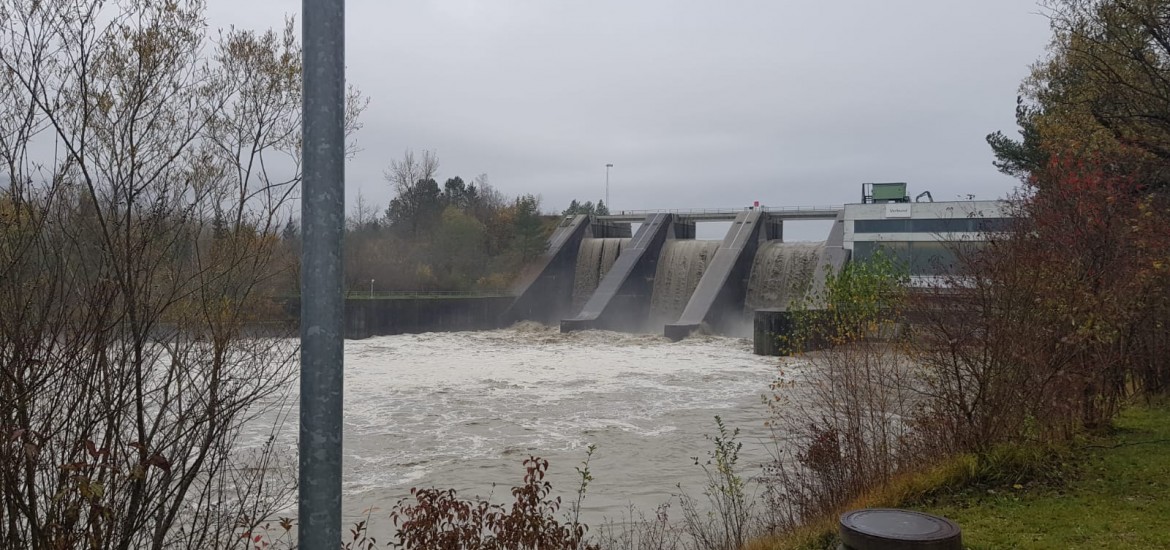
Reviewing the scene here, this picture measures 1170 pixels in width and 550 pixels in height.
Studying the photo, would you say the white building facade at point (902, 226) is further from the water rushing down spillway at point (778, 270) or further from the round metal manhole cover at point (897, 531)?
the round metal manhole cover at point (897, 531)

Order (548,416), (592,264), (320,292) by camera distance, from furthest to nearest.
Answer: (592,264) < (548,416) < (320,292)

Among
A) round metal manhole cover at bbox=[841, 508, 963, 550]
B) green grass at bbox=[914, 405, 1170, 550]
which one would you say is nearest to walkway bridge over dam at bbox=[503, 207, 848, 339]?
green grass at bbox=[914, 405, 1170, 550]

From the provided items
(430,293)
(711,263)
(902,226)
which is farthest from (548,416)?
(902,226)

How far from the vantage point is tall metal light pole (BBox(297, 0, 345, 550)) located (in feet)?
6.71

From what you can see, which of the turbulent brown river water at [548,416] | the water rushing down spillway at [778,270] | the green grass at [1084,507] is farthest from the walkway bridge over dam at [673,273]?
the green grass at [1084,507]

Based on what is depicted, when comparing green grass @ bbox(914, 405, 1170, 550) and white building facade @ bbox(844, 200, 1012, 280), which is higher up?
white building facade @ bbox(844, 200, 1012, 280)

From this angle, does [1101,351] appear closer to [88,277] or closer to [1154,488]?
[1154,488]

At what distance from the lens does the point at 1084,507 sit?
5.26m

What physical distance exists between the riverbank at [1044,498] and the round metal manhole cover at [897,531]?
86 cm

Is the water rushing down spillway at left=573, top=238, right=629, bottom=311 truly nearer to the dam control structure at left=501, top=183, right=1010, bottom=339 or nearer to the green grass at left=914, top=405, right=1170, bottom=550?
the dam control structure at left=501, top=183, right=1010, bottom=339

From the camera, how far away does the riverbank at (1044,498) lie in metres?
4.73

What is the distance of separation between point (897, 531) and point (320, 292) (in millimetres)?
3028

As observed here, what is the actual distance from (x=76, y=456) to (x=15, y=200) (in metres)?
1.08

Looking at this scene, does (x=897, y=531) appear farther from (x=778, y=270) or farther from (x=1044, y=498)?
(x=778, y=270)
